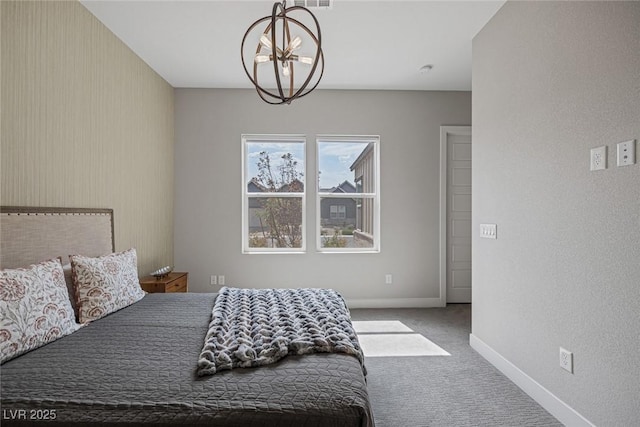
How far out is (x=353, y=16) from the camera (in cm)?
282

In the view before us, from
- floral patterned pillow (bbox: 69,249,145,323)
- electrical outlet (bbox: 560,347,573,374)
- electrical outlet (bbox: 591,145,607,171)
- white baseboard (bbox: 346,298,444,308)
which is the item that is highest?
electrical outlet (bbox: 591,145,607,171)

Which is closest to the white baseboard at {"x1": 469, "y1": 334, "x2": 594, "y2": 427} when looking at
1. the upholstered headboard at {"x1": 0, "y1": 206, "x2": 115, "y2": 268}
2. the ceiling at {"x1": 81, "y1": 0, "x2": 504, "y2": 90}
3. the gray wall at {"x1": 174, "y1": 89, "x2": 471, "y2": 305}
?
the gray wall at {"x1": 174, "y1": 89, "x2": 471, "y2": 305}

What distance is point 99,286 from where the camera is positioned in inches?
87.0

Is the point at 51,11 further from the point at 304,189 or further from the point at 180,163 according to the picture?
the point at 304,189

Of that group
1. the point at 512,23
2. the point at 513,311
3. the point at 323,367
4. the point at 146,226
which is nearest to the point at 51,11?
the point at 146,226

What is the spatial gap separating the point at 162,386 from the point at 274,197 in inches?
132

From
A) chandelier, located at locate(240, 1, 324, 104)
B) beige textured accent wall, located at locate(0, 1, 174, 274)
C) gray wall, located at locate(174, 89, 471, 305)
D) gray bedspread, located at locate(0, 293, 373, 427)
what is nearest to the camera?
gray bedspread, located at locate(0, 293, 373, 427)

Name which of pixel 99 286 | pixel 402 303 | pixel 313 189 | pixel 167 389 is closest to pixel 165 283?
pixel 99 286

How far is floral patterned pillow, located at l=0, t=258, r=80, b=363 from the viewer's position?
1549 millimetres

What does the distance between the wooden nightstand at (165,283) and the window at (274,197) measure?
1008 millimetres

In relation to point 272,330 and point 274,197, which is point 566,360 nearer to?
point 272,330

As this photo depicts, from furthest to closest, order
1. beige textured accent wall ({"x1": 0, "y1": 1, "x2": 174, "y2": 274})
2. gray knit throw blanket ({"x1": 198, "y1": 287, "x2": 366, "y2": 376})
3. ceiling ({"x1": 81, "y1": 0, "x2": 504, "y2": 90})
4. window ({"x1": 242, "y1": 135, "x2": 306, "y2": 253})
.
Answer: window ({"x1": 242, "y1": 135, "x2": 306, "y2": 253})
ceiling ({"x1": 81, "y1": 0, "x2": 504, "y2": 90})
beige textured accent wall ({"x1": 0, "y1": 1, "x2": 174, "y2": 274})
gray knit throw blanket ({"x1": 198, "y1": 287, "x2": 366, "y2": 376})

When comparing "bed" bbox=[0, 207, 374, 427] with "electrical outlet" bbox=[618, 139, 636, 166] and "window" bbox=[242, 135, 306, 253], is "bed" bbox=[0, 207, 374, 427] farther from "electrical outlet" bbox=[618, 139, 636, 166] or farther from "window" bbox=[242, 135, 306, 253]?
"window" bbox=[242, 135, 306, 253]

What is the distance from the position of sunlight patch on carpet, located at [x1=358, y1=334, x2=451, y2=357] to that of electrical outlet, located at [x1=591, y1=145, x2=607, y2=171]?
196 centimetres
